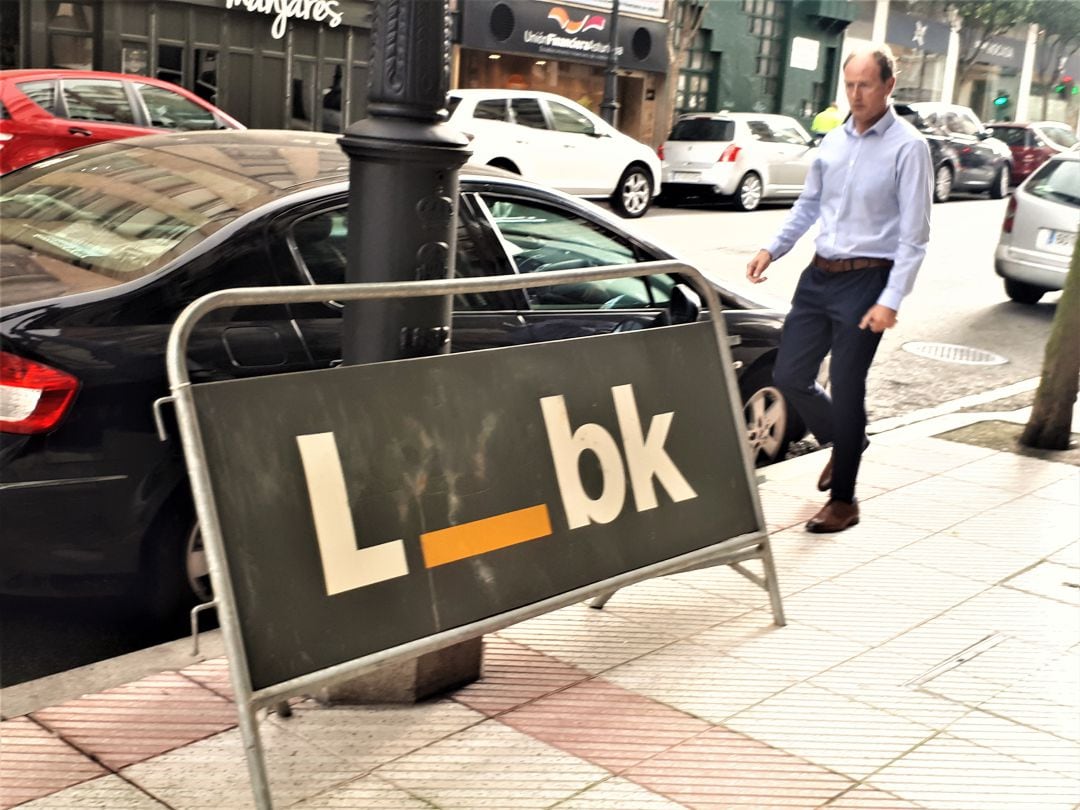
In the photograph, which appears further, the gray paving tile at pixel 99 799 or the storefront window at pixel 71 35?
the storefront window at pixel 71 35

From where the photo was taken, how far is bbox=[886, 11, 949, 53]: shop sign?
128ft

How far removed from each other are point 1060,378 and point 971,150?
72.6 feet

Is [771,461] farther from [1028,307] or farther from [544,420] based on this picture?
[1028,307]

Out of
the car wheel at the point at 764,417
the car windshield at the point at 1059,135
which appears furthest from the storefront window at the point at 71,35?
the car windshield at the point at 1059,135

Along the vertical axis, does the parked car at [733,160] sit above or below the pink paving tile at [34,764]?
above

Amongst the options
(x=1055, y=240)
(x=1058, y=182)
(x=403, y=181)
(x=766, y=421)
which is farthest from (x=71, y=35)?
(x=403, y=181)

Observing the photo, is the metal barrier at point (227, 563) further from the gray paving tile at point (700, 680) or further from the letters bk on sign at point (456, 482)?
the gray paving tile at point (700, 680)

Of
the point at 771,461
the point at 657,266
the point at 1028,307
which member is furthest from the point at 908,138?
the point at 1028,307

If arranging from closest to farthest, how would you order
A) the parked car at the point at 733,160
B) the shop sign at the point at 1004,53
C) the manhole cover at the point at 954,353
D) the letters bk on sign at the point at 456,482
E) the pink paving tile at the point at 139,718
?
the letters bk on sign at the point at 456,482 < the pink paving tile at the point at 139,718 < the manhole cover at the point at 954,353 < the parked car at the point at 733,160 < the shop sign at the point at 1004,53

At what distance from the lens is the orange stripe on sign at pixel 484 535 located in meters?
3.35

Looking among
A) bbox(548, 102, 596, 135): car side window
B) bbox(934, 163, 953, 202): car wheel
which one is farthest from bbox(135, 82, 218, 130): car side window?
bbox(934, 163, 953, 202): car wheel

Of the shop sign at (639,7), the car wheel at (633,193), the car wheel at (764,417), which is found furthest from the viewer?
the shop sign at (639,7)

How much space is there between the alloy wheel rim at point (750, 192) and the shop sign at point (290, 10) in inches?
320

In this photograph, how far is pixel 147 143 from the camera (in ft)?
16.9
